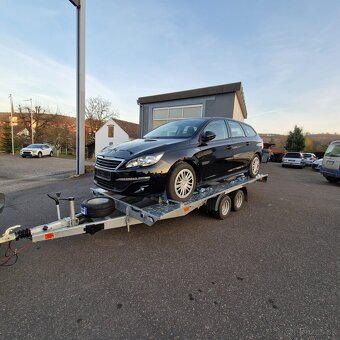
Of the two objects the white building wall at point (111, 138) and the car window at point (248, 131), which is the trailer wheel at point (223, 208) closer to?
the car window at point (248, 131)

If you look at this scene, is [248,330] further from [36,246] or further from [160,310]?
[36,246]

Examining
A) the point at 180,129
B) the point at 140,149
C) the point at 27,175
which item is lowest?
the point at 27,175

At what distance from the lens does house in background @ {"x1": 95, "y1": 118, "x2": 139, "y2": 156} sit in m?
33.9

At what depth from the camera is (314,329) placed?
1.96 m

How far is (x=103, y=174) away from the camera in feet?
11.7

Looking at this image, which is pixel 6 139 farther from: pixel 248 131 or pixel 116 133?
pixel 248 131

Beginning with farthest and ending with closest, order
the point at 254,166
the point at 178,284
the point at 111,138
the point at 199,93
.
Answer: the point at 111,138, the point at 199,93, the point at 254,166, the point at 178,284

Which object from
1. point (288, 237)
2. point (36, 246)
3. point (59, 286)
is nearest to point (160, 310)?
point (59, 286)

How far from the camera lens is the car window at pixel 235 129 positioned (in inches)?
198

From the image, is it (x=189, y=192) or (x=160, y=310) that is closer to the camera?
(x=160, y=310)

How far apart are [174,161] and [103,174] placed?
1.23 m

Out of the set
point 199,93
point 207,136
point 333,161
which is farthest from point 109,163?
point 199,93

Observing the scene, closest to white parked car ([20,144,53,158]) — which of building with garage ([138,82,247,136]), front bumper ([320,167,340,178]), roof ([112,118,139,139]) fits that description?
roof ([112,118,139,139])

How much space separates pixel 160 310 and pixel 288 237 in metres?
2.96
